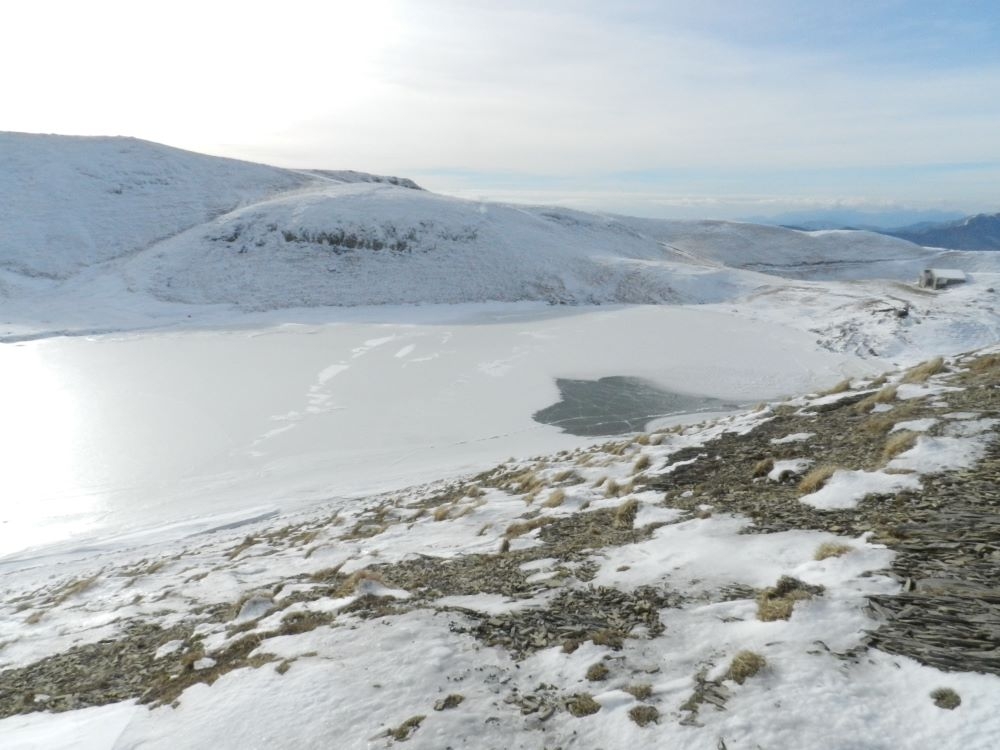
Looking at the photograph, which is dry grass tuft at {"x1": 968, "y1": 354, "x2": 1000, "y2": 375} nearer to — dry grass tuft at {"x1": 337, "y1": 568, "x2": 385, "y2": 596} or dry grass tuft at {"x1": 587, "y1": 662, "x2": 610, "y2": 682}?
dry grass tuft at {"x1": 587, "y1": 662, "x2": 610, "y2": 682}

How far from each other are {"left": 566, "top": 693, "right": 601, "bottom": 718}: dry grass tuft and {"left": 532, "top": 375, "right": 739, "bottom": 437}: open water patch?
17.9m

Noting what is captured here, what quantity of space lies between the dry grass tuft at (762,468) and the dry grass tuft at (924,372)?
5241 millimetres

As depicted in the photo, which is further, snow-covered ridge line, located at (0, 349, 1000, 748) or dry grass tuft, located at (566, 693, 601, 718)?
dry grass tuft, located at (566, 693, 601, 718)

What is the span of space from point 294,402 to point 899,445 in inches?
951

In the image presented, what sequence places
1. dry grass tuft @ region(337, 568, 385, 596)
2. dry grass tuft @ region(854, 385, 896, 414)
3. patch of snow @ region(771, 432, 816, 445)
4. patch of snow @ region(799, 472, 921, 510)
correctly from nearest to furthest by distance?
patch of snow @ region(799, 472, 921, 510)
dry grass tuft @ region(337, 568, 385, 596)
patch of snow @ region(771, 432, 816, 445)
dry grass tuft @ region(854, 385, 896, 414)

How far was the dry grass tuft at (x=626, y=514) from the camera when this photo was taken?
30.3ft

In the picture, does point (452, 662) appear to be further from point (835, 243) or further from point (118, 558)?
point (835, 243)

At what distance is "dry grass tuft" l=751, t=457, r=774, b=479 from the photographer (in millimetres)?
9852

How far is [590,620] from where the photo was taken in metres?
6.37

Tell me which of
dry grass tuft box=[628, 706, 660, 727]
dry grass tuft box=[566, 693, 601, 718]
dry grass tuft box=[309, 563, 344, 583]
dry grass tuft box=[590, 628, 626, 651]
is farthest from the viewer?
dry grass tuft box=[309, 563, 344, 583]

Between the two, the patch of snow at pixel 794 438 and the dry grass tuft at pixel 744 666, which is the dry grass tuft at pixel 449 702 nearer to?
the dry grass tuft at pixel 744 666

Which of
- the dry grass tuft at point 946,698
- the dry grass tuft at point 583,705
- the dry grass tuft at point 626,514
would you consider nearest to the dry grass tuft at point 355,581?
the dry grass tuft at point 626,514

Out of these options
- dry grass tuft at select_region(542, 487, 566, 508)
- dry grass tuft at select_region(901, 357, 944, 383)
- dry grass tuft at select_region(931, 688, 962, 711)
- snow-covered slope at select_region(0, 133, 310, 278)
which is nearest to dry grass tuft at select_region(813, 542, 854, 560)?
dry grass tuft at select_region(931, 688, 962, 711)

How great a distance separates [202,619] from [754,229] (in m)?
144
